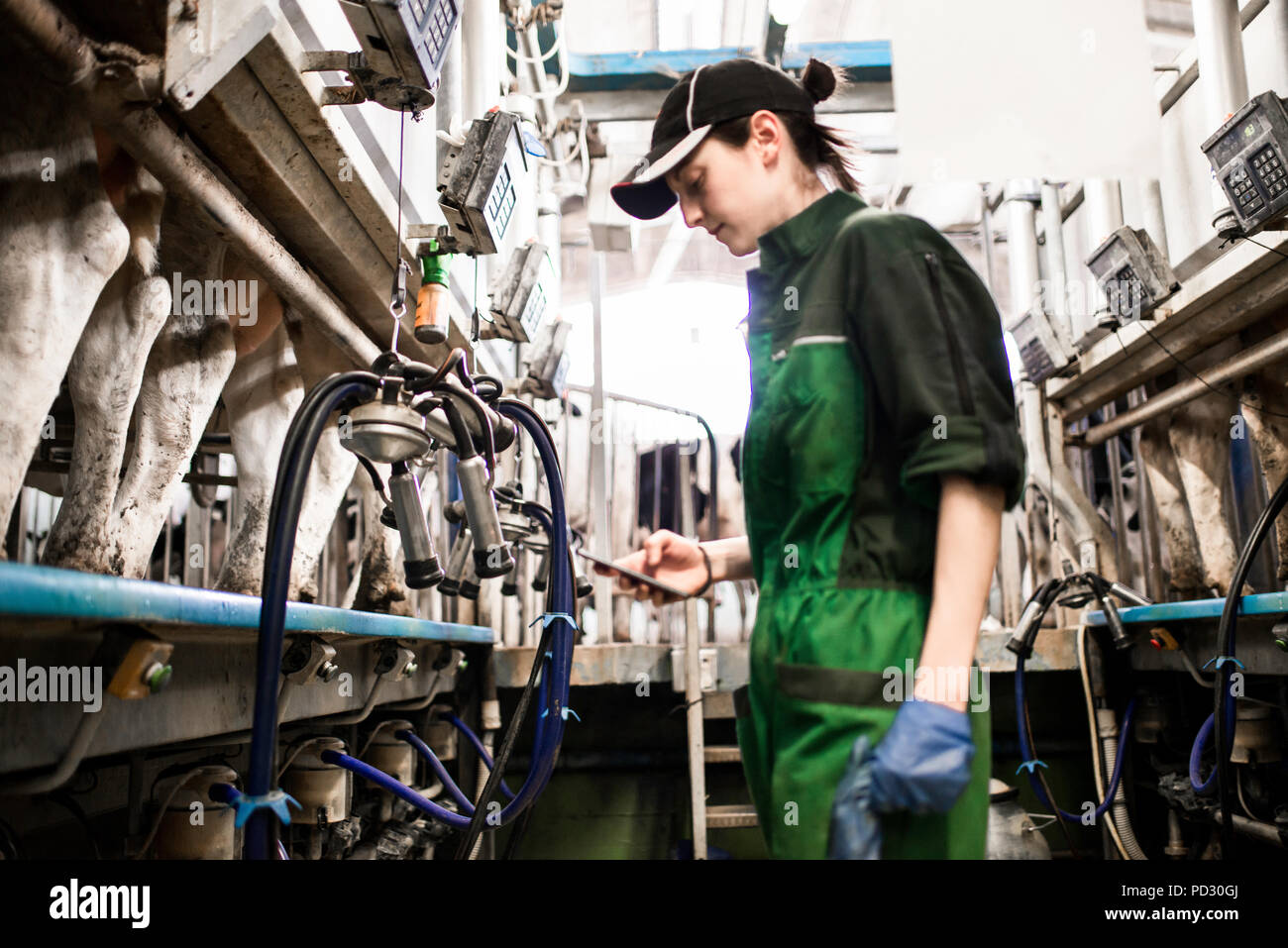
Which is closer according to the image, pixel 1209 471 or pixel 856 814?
pixel 856 814

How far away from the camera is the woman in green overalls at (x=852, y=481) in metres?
0.79

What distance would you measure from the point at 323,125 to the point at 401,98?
15 cm

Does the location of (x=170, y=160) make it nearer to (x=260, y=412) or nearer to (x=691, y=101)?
(x=691, y=101)

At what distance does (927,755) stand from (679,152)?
670mm

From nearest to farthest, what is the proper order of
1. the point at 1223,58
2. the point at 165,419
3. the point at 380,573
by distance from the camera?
the point at 165,419
the point at 1223,58
the point at 380,573

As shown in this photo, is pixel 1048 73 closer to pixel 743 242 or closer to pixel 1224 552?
pixel 743 242

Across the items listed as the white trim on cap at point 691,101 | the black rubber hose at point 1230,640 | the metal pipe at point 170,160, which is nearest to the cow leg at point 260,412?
the metal pipe at point 170,160

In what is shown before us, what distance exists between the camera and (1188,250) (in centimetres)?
302

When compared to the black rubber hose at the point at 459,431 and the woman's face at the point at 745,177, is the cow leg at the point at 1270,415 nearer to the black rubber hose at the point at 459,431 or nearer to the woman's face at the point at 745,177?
the woman's face at the point at 745,177

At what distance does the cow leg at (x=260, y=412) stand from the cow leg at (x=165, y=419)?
294 mm

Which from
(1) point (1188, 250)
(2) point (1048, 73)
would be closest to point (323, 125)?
(2) point (1048, 73)

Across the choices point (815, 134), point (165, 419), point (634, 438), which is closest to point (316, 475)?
point (165, 419)

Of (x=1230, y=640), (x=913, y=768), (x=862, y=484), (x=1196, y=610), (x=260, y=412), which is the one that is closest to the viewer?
(x=913, y=768)

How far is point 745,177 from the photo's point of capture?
3.33 ft
